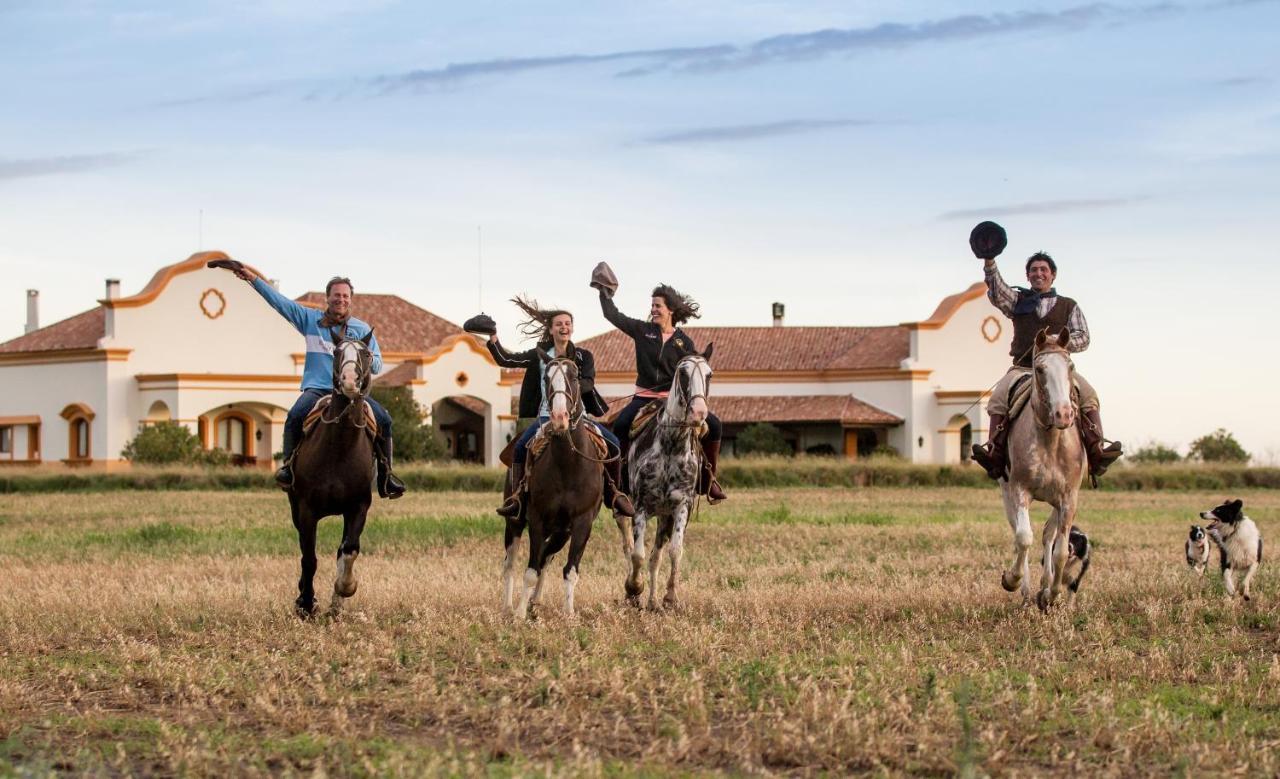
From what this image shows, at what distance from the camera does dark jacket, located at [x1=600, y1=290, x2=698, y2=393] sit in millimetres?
14430

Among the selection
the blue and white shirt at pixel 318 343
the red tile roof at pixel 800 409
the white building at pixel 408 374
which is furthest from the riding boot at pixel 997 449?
the red tile roof at pixel 800 409

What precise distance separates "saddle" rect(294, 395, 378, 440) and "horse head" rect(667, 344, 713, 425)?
93.3 inches

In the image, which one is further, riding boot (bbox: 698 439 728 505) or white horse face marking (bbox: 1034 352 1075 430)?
riding boot (bbox: 698 439 728 505)

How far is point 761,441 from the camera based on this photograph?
6256cm

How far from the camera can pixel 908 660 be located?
33.6 feet

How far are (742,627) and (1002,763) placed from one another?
452 centimetres

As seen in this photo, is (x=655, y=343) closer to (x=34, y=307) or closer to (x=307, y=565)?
(x=307, y=565)

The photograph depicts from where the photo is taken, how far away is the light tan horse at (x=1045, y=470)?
1318 cm

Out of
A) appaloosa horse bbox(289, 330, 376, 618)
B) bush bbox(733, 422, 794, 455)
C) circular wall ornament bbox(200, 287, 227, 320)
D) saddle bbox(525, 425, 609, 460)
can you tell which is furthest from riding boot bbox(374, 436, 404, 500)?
bush bbox(733, 422, 794, 455)

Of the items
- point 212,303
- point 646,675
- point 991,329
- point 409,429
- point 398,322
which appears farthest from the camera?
point 398,322

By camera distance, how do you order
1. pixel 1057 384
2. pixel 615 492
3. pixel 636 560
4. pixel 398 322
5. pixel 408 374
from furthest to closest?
pixel 398 322 < pixel 408 374 < pixel 636 560 < pixel 615 492 < pixel 1057 384

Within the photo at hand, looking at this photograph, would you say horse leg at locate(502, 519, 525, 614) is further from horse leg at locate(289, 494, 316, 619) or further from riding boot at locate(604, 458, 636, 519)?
horse leg at locate(289, 494, 316, 619)

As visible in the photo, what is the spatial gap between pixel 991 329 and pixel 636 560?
179ft

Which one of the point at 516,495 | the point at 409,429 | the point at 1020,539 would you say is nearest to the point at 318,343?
the point at 516,495
